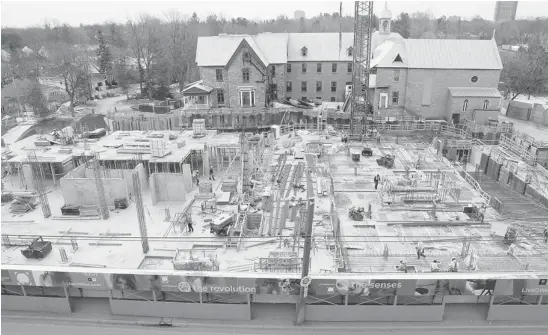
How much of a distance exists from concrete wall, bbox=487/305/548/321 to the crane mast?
27.3m

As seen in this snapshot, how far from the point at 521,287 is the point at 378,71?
33.7 metres

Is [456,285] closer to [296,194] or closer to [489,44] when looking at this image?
[296,194]

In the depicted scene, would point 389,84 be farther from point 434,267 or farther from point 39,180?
point 39,180

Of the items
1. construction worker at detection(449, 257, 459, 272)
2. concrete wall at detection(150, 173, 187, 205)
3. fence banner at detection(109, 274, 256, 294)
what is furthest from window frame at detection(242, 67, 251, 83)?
construction worker at detection(449, 257, 459, 272)

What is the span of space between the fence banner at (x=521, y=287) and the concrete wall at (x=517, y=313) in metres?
0.99

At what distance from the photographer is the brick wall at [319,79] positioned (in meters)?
57.8

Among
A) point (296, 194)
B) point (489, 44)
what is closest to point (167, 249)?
point (296, 194)

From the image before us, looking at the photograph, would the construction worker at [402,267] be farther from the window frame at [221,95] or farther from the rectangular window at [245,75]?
the window frame at [221,95]

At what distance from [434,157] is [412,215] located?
12.3 metres

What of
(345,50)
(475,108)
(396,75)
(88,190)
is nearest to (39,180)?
(88,190)

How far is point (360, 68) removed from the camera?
48.1 metres

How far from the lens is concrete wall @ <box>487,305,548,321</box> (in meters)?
19.6

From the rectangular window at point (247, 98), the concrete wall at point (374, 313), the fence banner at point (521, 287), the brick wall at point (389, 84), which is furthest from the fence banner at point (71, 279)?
the brick wall at point (389, 84)

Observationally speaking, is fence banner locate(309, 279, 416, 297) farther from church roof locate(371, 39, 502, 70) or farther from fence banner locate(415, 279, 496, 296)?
church roof locate(371, 39, 502, 70)
